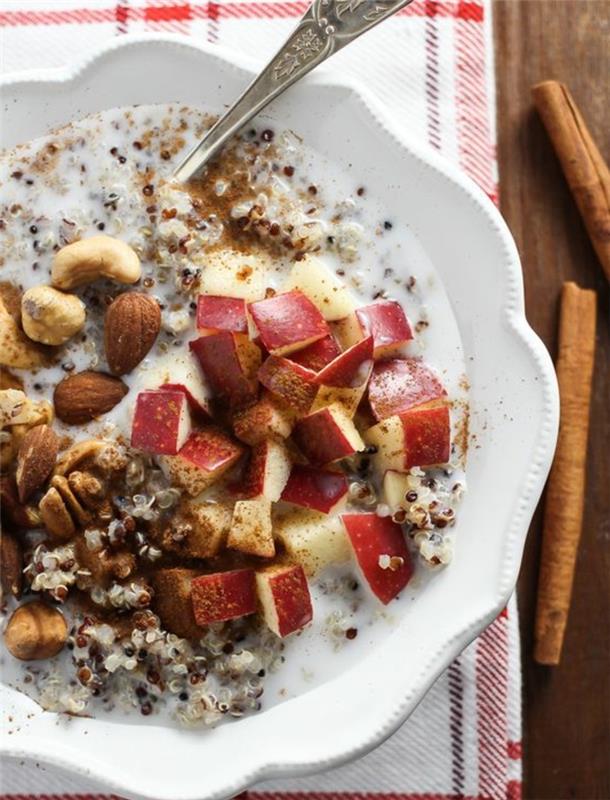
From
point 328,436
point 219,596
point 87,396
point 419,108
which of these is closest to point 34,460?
point 87,396

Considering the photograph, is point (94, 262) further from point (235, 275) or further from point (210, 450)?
point (210, 450)

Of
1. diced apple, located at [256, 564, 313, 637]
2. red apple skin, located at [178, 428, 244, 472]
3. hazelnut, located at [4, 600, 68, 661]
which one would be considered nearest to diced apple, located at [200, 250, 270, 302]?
red apple skin, located at [178, 428, 244, 472]

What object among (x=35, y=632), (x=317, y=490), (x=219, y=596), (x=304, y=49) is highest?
(x=304, y=49)

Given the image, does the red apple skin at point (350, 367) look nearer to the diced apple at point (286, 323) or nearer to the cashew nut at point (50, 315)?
the diced apple at point (286, 323)

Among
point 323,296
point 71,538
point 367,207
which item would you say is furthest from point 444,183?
point 71,538

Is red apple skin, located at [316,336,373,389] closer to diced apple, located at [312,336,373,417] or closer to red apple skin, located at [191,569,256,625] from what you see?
diced apple, located at [312,336,373,417]

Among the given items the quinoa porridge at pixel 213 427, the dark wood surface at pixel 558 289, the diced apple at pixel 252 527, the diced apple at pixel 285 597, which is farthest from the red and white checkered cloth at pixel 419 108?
the diced apple at pixel 252 527

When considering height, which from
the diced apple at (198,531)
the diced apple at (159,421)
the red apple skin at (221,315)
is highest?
the red apple skin at (221,315)
